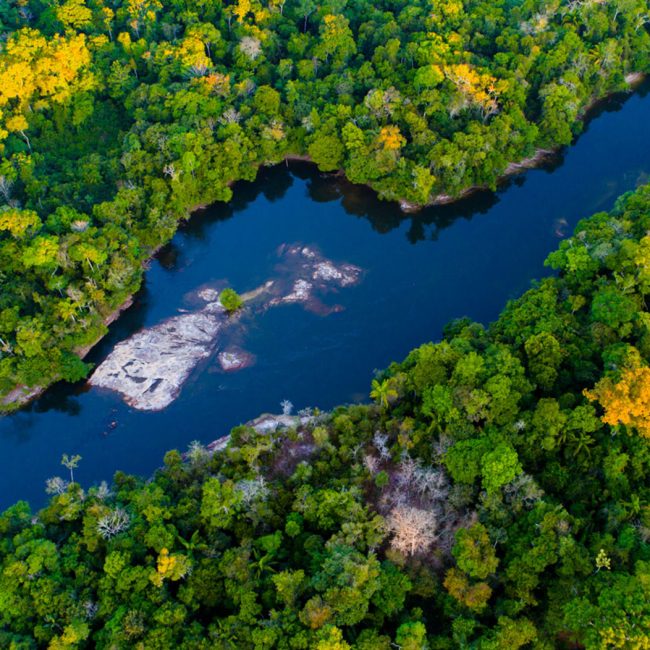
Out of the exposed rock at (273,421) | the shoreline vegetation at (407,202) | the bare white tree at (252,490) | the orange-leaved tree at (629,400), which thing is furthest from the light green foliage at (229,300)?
the orange-leaved tree at (629,400)

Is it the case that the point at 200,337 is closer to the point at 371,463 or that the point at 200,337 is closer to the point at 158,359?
the point at 158,359

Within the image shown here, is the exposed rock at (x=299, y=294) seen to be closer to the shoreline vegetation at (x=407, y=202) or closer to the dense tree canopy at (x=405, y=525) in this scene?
the shoreline vegetation at (x=407, y=202)

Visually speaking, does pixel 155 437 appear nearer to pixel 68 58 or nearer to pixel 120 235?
pixel 120 235

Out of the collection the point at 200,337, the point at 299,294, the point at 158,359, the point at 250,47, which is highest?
the point at 250,47

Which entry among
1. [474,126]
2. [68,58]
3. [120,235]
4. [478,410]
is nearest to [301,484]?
[478,410]

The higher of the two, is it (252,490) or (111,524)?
(111,524)

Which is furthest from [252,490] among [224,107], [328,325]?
[224,107]

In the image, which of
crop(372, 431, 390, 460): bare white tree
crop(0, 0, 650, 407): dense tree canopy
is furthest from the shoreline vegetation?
crop(372, 431, 390, 460): bare white tree
